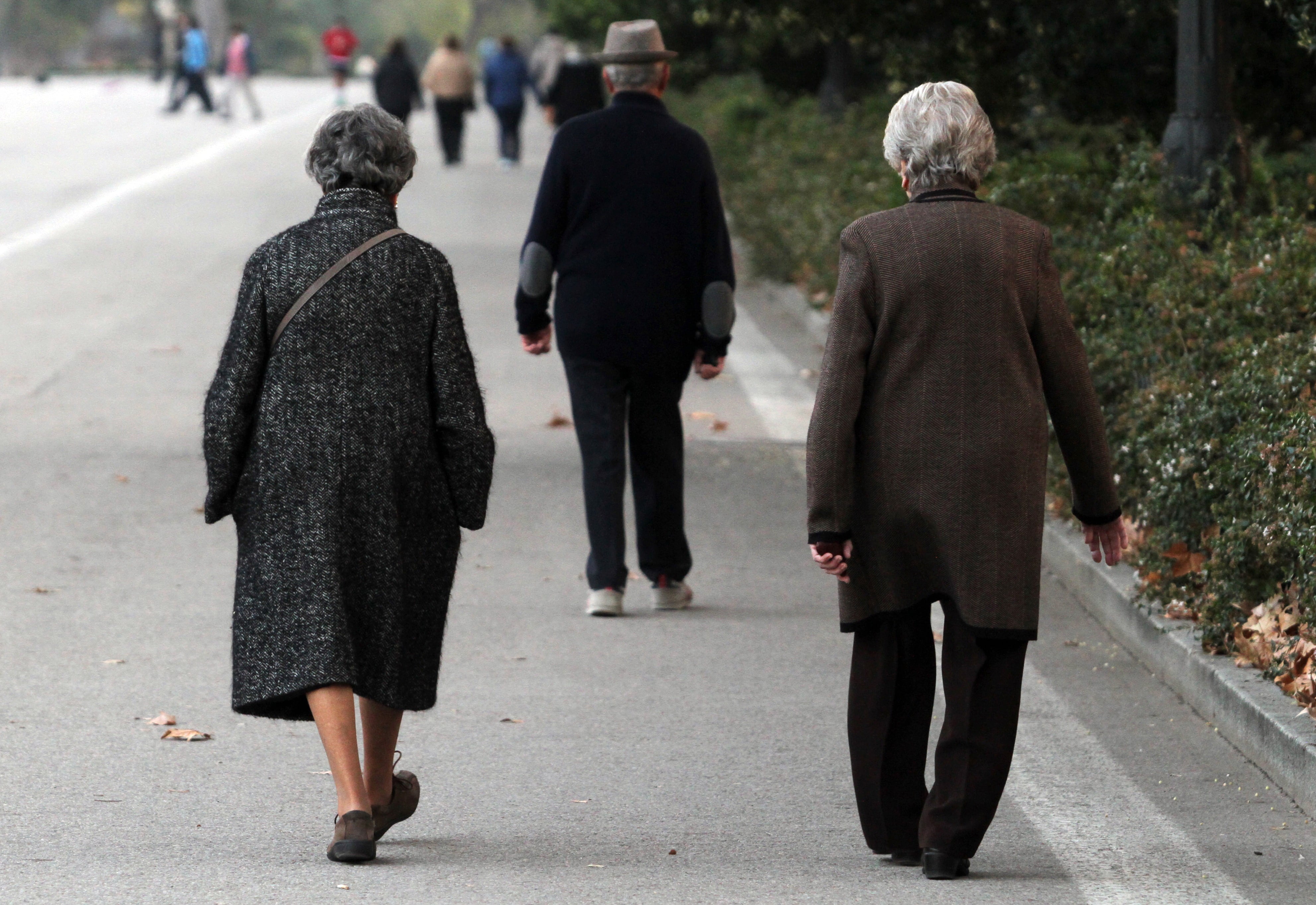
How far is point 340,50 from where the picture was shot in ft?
139

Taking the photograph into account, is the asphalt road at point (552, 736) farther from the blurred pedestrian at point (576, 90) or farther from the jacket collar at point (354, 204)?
Answer: the blurred pedestrian at point (576, 90)

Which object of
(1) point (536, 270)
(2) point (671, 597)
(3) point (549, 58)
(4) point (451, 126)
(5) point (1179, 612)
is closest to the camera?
(5) point (1179, 612)

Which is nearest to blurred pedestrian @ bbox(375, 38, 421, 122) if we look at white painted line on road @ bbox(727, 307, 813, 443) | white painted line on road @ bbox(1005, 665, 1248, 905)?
white painted line on road @ bbox(727, 307, 813, 443)

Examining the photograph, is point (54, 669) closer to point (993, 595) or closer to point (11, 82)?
point (993, 595)

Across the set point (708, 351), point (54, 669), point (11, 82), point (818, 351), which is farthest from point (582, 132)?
point (11, 82)

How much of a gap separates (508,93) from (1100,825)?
25473mm

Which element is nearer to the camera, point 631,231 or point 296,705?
point 296,705

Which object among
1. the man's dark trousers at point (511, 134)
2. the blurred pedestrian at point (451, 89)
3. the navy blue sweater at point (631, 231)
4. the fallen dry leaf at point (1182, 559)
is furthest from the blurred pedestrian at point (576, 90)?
the fallen dry leaf at point (1182, 559)

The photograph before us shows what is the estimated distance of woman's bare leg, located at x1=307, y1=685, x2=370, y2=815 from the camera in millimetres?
4566

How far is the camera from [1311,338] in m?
6.55

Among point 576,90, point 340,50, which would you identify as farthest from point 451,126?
point 340,50

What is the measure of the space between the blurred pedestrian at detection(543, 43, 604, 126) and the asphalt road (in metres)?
13.8

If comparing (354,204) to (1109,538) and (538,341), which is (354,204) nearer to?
(1109,538)

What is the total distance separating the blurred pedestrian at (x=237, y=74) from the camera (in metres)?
40.5
